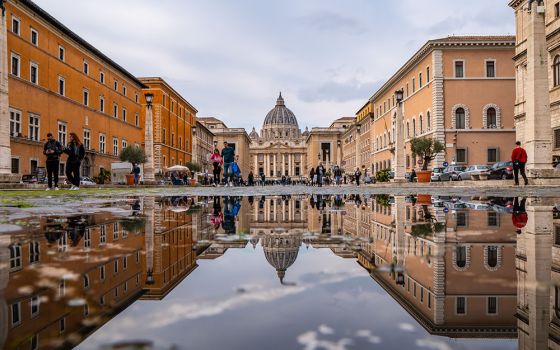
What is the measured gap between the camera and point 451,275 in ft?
6.33

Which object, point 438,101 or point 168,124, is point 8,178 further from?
point 168,124

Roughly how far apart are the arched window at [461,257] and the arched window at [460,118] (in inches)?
1623

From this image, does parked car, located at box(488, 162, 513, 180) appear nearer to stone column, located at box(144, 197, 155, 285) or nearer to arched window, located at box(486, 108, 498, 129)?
arched window, located at box(486, 108, 498, 129)

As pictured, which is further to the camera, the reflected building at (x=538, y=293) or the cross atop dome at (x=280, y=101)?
the cross atop dome at (x=280, y=101)

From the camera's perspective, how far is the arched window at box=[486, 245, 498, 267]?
7.06 feet

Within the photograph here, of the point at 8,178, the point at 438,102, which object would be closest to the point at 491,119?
the point at 438,102

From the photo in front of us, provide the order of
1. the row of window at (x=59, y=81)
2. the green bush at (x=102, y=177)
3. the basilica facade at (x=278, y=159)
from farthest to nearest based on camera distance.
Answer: the basilica facade at (x=278, y=159)
the green bush at (x=102, y=177)
the row of window at (x=59, y=81)

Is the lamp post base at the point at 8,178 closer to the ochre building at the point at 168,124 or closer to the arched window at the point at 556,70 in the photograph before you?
the arched window at the point at 556,70

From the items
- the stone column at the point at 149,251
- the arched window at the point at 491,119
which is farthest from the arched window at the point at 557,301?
the arched window at the point at 491,119

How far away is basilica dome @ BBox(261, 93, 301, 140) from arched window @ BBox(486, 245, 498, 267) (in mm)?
169490

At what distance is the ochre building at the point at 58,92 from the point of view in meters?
27.5

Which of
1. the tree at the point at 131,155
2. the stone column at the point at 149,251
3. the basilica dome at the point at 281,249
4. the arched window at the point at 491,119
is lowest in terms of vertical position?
the basilica dome at the point at 281,249

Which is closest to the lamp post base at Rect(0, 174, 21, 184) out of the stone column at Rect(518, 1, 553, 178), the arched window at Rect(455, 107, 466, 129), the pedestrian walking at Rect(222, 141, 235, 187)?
the pedestrian walking at Rect(222, 141, 235, 187)

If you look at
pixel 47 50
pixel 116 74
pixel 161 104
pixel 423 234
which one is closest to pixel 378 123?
pixel 161 104
